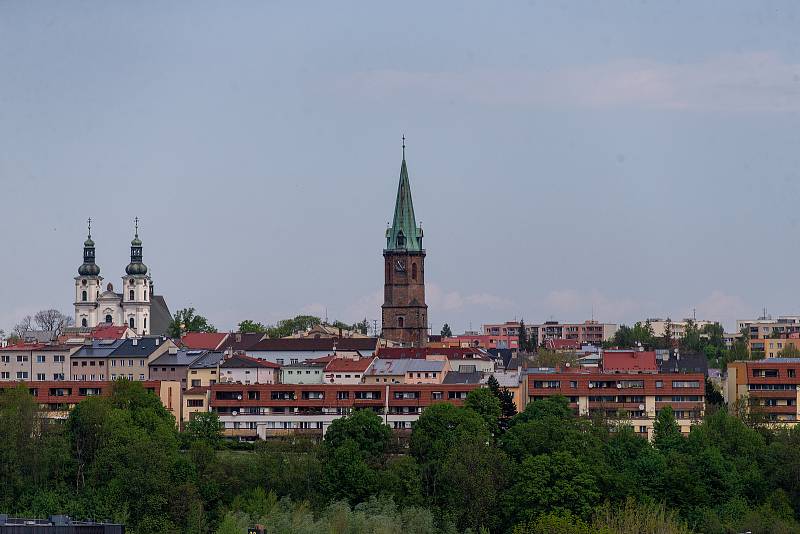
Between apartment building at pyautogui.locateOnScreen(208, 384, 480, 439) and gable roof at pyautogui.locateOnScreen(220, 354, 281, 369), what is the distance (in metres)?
5.44

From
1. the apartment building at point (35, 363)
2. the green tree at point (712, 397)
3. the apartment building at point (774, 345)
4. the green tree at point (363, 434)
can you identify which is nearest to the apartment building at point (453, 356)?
the green tree at point (712, 397)

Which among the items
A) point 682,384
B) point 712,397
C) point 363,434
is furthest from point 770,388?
point 363,434

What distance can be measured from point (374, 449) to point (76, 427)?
12.0m

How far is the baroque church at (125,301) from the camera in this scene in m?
154

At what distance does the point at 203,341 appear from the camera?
11369cm

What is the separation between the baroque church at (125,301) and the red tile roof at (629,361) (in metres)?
65.2

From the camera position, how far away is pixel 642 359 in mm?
92625

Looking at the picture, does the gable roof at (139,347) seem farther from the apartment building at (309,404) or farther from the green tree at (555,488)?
the green tree at (555,488)

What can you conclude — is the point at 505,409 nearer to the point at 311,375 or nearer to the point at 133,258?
the point at 311,375

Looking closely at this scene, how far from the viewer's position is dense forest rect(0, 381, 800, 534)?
6788 centimetres

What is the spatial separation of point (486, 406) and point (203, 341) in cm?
3599

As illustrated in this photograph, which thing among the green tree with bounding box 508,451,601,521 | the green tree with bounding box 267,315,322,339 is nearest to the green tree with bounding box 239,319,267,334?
the green tree with bounding box 267,315,322,339

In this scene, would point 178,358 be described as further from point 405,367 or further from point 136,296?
point 136,296

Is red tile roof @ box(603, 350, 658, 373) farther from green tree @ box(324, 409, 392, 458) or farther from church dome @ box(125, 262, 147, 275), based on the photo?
church dome @ box(125, 262, 147, 275)
